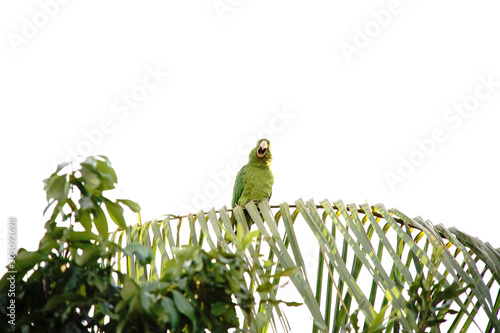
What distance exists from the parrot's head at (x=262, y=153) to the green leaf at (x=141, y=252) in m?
3.36

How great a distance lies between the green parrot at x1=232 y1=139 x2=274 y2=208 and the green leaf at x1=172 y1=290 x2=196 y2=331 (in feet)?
10.5

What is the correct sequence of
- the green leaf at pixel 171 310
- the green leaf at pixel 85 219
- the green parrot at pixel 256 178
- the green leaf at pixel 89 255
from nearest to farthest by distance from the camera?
the green leaf at pixel 171 310 → the green leaf at pixel 89 255 → the green leaf at pixel 85 219 → the green parrot at pixel 256 178

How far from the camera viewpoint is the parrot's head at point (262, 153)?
467cm

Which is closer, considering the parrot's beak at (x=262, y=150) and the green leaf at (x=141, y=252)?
the green leaf at (x=141, y=252)

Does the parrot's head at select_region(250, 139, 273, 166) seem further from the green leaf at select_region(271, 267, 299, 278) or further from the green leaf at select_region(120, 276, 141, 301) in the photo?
the green leaf at select_region(120, 276, 141, 301)

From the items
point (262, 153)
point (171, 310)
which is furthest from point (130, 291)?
point (262, 153)

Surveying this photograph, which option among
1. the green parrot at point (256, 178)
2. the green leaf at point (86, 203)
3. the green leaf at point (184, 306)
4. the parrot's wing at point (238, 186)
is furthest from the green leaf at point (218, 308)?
the parrot's wing at point (238, 186)

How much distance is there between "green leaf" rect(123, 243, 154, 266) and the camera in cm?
130

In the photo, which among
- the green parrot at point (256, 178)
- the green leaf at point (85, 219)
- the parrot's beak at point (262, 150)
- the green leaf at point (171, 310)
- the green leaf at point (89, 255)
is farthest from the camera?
the parrot's beak at point (262, 150)

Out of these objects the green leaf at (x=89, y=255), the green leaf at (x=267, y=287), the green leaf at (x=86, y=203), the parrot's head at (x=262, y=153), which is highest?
the parrot's head at (x=262, y=153)

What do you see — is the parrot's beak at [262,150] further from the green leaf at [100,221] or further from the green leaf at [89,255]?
the green leaf at [89,255]

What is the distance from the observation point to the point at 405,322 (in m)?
1.69

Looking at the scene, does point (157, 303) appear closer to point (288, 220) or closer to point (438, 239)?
point (288, 220)

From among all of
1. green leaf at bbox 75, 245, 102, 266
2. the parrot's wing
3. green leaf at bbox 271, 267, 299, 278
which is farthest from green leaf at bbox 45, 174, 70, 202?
the parrot's wing
